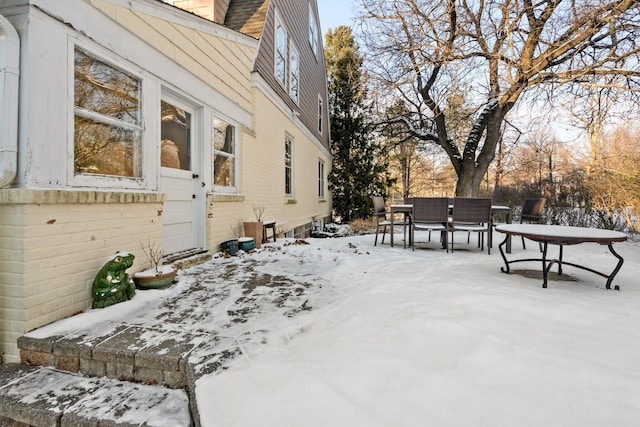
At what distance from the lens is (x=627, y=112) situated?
752cm

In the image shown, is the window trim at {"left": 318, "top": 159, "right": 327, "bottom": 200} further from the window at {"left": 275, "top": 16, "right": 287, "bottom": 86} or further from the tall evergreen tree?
the window at {"left": 275, "top": 16, "right": 287, "bottom": 86}

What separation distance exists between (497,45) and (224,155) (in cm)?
761

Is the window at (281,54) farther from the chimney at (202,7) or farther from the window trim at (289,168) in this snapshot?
the chimney at (202,7)

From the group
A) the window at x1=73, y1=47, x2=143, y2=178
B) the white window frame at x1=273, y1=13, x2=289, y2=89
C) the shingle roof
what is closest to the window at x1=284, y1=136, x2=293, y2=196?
the white window frame at x1=273, y1=13, x2=289, y2=89

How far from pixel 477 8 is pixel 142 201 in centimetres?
934

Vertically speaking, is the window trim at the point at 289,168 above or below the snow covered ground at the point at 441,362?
above

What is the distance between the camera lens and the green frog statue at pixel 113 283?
2330 millimetres

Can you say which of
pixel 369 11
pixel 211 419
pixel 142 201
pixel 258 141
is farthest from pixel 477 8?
pixel 211 419

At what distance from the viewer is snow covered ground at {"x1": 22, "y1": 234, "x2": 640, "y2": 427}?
1350 mm

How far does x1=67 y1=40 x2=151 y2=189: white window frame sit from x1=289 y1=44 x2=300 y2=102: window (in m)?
5.30

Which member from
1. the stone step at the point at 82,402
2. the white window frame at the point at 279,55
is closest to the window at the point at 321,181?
the white window frame at the point at 279,55

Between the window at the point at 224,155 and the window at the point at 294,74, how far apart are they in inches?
140

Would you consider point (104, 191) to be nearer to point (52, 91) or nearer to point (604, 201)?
point (52, 91)

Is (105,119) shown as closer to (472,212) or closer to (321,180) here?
(472,212)
